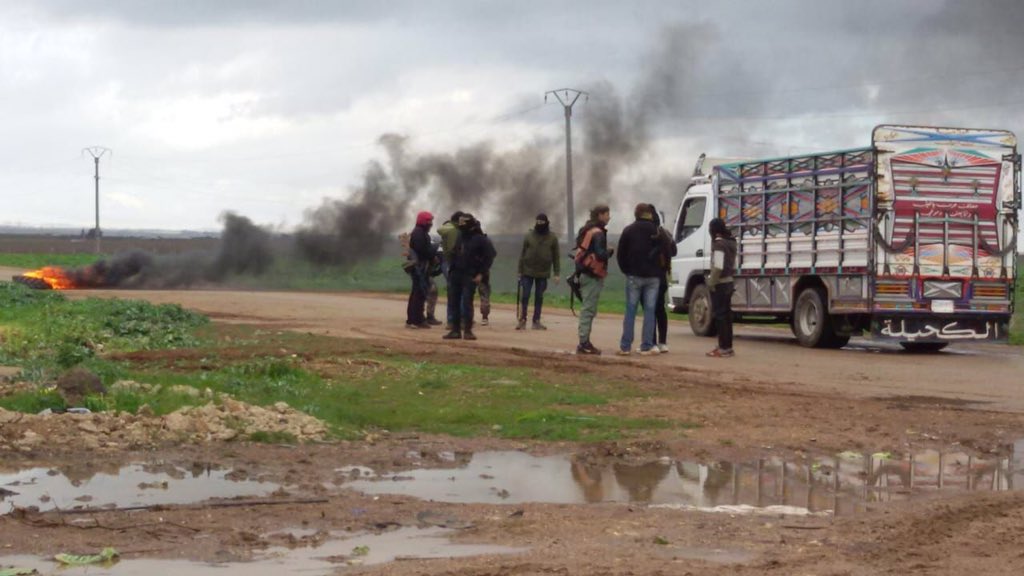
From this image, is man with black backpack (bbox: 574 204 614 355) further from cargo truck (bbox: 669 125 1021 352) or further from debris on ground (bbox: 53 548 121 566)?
debris on ground (bbox: 53 548 121 566)

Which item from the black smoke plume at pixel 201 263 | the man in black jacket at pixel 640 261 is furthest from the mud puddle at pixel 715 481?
the black smoke plume at pixel 201 263

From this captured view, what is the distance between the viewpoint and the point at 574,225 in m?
55.1

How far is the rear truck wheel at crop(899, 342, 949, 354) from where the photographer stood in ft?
70.3

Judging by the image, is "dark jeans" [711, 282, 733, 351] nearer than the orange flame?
Yes

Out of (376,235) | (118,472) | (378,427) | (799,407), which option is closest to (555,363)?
(799,407)

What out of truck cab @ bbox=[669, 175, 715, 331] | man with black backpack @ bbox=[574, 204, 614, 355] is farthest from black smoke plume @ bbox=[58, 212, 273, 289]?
man with black backpack @ bbox=[574, 204, 614, 355]

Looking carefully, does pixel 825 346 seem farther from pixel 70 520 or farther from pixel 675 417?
pixel 70 520

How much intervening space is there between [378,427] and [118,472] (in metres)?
2.77

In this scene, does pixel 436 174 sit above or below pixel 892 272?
above

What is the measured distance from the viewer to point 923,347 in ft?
71.9

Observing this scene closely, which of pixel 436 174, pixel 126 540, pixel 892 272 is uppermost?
pixel 436 174

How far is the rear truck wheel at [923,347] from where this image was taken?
2144 cm

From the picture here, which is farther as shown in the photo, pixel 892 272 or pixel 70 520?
pixel 892 272

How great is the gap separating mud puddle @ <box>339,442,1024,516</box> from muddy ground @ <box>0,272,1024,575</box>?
31mm
